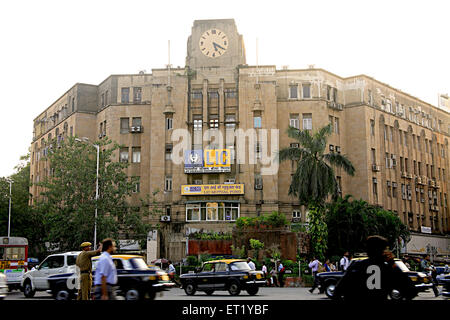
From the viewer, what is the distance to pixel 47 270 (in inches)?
810

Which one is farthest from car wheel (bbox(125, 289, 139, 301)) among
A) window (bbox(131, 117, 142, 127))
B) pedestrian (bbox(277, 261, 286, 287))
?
window (bbox(131, 117, 142, 127))

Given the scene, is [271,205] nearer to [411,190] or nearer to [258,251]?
[258,251]

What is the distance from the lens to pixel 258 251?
A: 127 feet

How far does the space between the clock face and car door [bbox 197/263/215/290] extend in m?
36.8

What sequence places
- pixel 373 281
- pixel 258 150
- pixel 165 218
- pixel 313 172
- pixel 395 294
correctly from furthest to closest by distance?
pixel 258 150
pixel 165 218
pixel 313 172
pixel 395 294
pixel 373 281

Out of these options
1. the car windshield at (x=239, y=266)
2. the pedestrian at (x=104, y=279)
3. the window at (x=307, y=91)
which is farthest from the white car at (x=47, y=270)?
the window at (x=307, y=91)

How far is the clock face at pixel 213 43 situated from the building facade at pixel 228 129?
0.11 m

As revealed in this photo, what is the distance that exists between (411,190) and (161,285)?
180ft

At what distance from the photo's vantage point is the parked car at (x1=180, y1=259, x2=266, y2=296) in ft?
72.4

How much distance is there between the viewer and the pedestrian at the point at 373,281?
566 cm

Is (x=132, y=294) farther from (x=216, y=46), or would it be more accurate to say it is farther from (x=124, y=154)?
(x=216, y=46)

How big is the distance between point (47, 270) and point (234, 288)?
7484 mm

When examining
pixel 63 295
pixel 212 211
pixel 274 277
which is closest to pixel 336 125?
pixel 212 211
